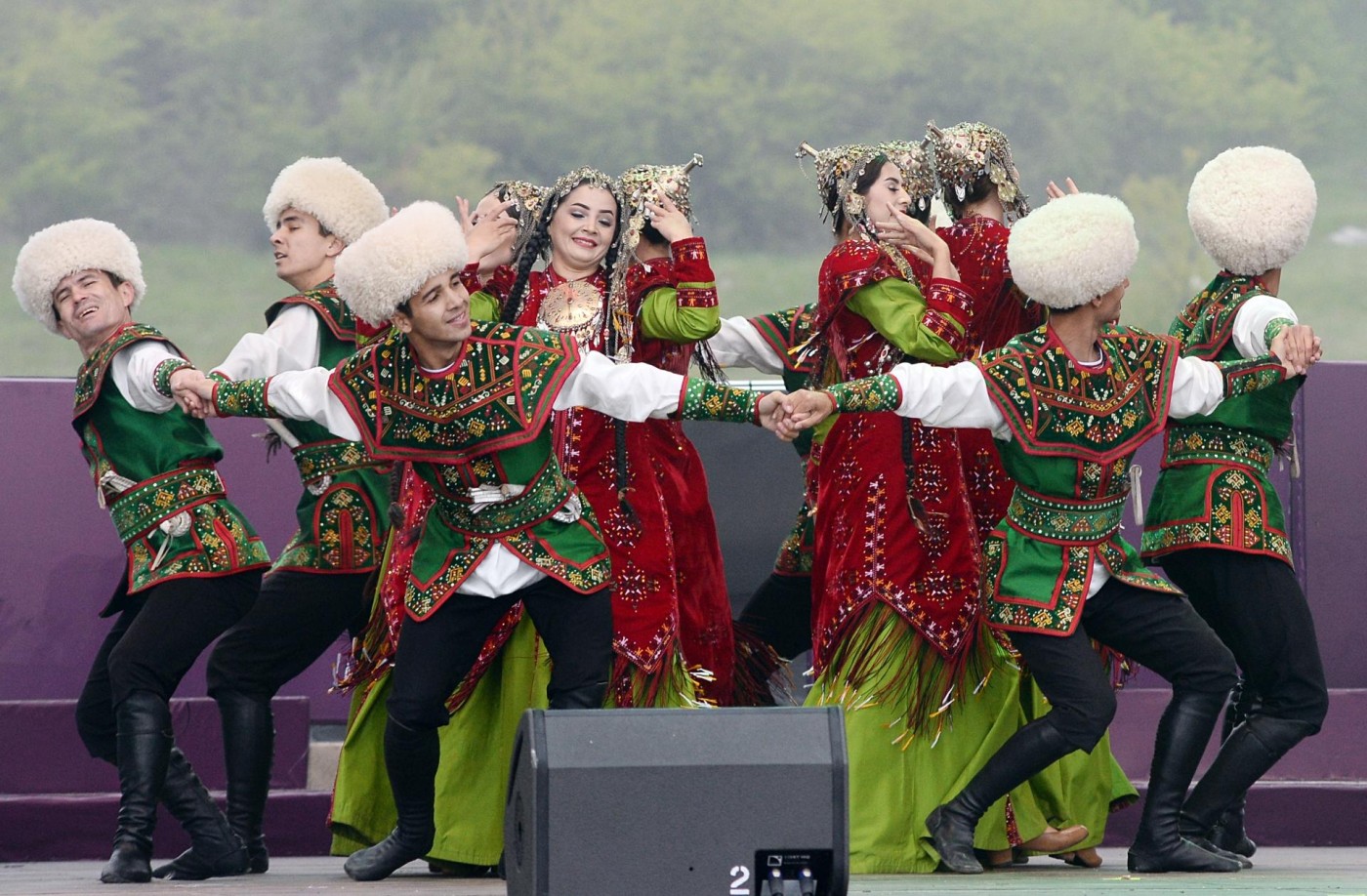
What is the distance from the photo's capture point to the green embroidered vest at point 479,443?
4.13 m

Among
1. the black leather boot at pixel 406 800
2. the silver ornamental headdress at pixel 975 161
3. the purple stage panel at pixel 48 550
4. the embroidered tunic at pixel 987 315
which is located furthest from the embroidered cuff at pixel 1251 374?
the purple stage panel at pixel 48 550

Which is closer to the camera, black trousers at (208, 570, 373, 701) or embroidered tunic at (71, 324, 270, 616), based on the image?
embroidered tunic at (71, 324, 270, 616)

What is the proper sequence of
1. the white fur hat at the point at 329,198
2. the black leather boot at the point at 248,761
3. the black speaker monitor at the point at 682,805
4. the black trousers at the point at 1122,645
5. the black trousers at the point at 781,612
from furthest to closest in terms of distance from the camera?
1. the black trousers at the point at 781,612
2. the white fur hat at the point at 329,198
3. the black leather boot at the point at 248,761
4. the black trousers at the point at 1122,645
5. the black speaker monitor at the point at 682,805

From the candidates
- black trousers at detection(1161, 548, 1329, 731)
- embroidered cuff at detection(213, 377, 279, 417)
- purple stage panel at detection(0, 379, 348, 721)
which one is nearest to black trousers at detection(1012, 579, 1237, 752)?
black trousers at detection(1161, 548, 1329, 731)

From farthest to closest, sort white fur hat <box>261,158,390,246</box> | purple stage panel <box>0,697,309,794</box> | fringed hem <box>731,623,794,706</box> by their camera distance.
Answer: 1. purple stage panel <box>0,697,309,794</box>
2. fringed hem <box>731,623,794,706</box>
3. white fur hat <box>261,158,390,246</box>

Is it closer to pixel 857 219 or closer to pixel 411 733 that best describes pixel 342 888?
pixel 411 733

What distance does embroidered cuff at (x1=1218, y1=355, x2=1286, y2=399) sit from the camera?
439cm

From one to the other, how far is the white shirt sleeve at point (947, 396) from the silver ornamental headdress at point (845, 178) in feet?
2.32

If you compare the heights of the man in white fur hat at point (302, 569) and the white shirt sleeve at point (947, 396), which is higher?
the white shirt sleeve at point (947, 396)

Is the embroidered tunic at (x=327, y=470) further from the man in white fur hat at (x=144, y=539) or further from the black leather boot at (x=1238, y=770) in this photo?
the black leather boot at (x=1238, y=770)

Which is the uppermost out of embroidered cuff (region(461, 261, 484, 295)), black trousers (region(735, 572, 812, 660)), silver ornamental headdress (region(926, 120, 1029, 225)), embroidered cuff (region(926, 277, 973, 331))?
silver ornamental headdress (region(926, 120, 1029, 225))

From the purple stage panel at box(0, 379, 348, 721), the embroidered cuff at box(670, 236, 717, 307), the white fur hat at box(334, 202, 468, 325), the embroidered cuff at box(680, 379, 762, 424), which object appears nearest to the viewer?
the white fur hat at box(334, 202, 468, 325)

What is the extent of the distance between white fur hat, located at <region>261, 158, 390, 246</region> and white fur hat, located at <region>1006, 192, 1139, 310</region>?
1.66 metres

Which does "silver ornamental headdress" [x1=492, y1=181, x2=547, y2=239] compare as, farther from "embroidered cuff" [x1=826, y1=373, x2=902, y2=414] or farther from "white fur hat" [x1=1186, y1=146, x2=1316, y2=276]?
"white fur hat" [x1=1186, y1=146, x2=1316, y2=276]
